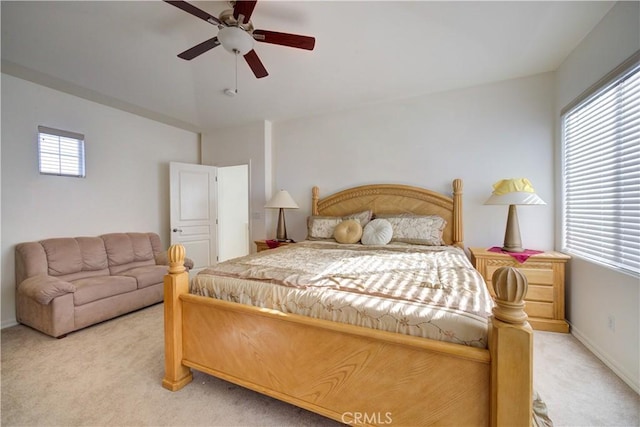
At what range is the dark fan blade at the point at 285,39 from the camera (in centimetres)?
192

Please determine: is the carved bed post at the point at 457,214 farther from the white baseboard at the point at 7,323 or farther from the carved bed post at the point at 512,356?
the white baseboard at the point at 7,323

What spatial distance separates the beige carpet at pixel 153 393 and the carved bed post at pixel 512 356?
910 millimetres

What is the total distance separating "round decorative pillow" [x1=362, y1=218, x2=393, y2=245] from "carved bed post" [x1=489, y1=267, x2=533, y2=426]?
6.40 ft

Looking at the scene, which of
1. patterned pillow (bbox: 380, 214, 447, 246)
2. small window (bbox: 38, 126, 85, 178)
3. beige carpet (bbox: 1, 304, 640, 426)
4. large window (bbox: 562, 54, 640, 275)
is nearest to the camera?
beige carpet (bbox: 1, 304, 640, 426)

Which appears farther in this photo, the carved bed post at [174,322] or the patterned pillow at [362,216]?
the patterned pillow at [362,216]

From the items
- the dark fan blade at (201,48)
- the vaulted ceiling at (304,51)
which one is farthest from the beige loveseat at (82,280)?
the dark fan blade at (201,48)

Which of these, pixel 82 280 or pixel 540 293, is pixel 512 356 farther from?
pixel 82 280

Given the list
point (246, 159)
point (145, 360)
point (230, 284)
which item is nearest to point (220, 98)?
point (246, 159)

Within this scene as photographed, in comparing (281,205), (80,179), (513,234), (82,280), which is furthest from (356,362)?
(80,179)

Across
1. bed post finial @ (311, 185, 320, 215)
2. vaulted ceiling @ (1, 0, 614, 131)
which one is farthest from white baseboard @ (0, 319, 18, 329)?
bed post finial @ (311, 185, 320, 215)

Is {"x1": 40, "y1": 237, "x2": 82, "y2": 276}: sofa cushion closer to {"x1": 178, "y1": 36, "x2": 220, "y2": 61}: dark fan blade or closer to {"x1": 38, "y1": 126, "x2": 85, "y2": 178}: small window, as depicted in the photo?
{"x1": 38, "y1": 126, "x2": 85, "y2": 178}: small window

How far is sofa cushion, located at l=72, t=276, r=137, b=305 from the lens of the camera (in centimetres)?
256

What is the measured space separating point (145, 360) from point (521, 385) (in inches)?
97.7

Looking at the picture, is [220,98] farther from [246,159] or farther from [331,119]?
[331,119]
